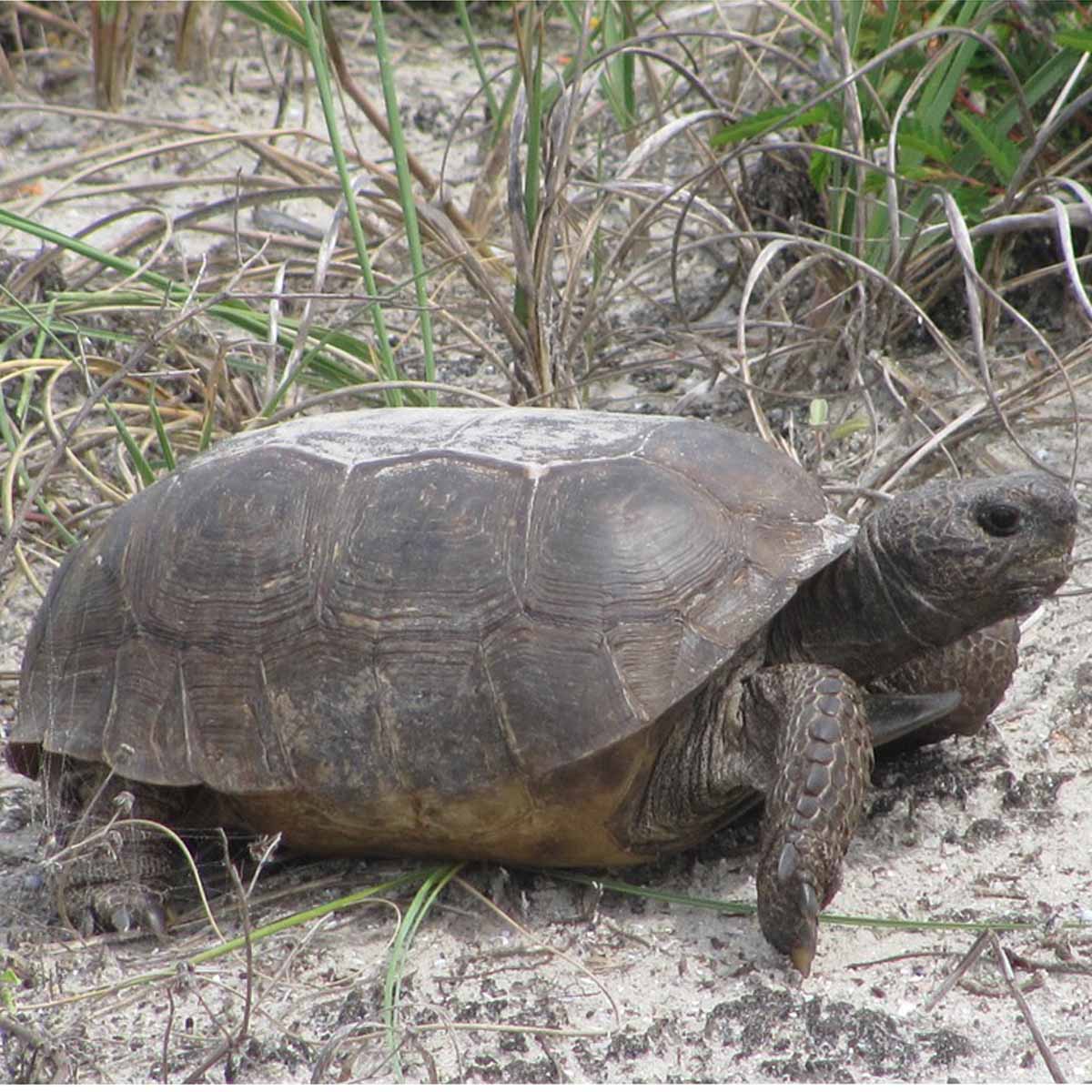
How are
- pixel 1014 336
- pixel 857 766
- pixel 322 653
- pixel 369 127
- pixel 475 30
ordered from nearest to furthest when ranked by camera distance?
pixel 857 766, pixel 322 653, pixel 1014 336, pixel 369 127, pixel 475 30

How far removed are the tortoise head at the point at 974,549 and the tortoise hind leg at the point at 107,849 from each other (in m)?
1.43

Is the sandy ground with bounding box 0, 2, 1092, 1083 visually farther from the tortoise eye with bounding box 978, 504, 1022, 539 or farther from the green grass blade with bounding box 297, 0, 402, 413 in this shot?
the green grass blade with bounding box 297, 0, 402, 413

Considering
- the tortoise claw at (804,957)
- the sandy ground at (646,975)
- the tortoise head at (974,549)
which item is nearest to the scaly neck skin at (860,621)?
the tortoise head at (974,549)

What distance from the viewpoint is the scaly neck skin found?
286 cm

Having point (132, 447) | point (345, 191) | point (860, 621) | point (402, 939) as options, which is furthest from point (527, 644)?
point (345, 191)

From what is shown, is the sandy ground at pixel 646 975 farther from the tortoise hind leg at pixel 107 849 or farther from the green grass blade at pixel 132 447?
the green grass blade at pixel 132 447

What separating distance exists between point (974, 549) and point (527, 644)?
797 mm

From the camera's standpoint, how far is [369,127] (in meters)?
6.67

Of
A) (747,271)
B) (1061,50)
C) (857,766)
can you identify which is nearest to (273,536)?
(857,766)

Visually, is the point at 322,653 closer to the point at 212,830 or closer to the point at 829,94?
the point at 212,830

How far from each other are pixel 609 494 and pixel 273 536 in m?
0.63

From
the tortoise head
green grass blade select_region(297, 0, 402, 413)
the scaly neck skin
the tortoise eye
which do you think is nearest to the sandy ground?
the scaly neck skin

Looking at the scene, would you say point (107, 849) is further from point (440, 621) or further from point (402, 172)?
point (402, 172)

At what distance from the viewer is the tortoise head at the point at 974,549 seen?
271cm
